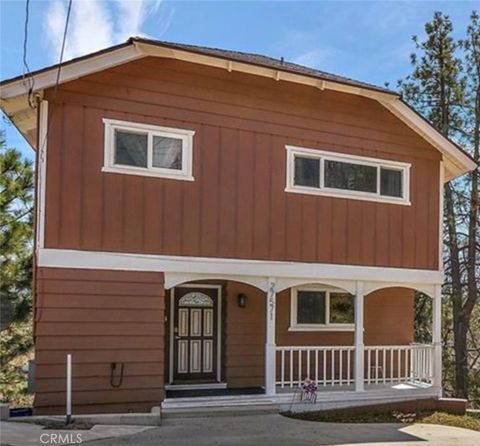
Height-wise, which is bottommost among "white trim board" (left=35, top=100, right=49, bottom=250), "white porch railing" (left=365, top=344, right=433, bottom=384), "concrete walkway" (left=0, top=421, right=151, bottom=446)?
"concrete walkway" (left=0, top=421, right=151, bottom=446)

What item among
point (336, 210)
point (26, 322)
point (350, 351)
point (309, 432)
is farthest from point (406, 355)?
point (26, 322)

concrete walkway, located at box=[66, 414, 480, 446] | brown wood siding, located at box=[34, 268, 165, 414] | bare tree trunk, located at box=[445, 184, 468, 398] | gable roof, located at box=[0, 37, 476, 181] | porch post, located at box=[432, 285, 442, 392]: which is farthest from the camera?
bare tree trunk, located at box=[445, 184, 468, 398]

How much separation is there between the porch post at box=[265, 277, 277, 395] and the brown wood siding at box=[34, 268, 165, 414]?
6.19 ft

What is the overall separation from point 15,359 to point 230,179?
7.57 metres

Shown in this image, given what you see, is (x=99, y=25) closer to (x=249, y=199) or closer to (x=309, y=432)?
(x=249, y=199)

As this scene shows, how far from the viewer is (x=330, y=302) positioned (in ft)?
40.8

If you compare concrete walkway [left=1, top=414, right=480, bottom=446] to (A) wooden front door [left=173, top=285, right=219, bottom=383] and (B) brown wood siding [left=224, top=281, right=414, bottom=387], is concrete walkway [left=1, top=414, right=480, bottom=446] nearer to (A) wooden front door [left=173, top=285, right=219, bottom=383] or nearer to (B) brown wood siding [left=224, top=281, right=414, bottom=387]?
(B) brown wood siding [left=224, top=281, right=414, bottom=387]

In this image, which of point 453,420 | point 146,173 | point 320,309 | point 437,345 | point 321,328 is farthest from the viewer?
point 320,309

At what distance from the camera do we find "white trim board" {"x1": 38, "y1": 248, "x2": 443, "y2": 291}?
9016 mm

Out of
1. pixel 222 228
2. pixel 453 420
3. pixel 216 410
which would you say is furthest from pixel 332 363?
pixel 222 228

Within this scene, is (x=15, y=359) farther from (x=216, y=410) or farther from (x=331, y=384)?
(x=331, y=384)

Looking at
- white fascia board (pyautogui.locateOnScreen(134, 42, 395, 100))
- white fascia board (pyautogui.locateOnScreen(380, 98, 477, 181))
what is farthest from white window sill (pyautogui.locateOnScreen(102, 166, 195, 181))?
white fascia board (pyautogui.locateOnScreen(380, 98, 477, 181))

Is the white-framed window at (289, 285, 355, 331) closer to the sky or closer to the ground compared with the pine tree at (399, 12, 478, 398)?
closer to the ground

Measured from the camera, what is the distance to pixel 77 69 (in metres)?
9.07
